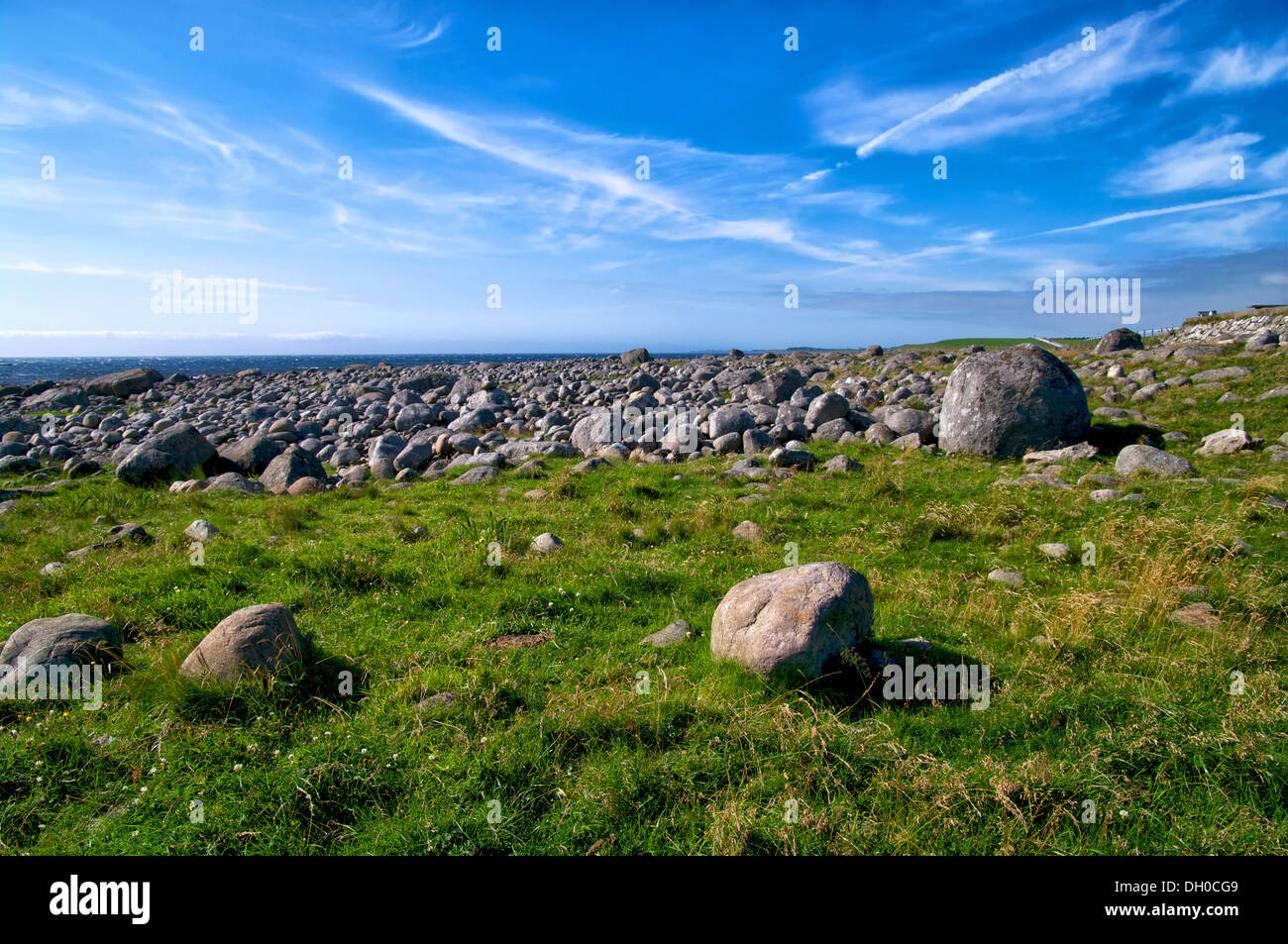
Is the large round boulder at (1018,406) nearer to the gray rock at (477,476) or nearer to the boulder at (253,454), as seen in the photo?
the gray rock at (477,476)

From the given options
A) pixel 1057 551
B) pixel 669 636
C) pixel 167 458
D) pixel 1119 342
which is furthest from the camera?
pixel 1119 342

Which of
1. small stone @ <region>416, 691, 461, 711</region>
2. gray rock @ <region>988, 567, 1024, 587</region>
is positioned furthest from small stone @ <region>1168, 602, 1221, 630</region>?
small stone @ <region>416, 691, 461, 711</region>

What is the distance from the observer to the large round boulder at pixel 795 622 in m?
4.94

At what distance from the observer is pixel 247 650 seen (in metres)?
5.14

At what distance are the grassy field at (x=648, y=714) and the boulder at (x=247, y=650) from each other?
0.54ft

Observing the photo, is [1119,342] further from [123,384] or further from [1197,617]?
[123,384]

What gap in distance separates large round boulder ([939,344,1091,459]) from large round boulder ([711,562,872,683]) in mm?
10251

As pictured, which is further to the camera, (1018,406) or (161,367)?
(161,367)

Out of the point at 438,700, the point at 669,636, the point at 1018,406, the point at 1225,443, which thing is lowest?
the point at 438,700

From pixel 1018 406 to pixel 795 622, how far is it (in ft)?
37.1

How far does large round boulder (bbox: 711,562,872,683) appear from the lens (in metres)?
4.94

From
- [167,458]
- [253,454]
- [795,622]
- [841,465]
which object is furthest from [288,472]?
[795,622]
